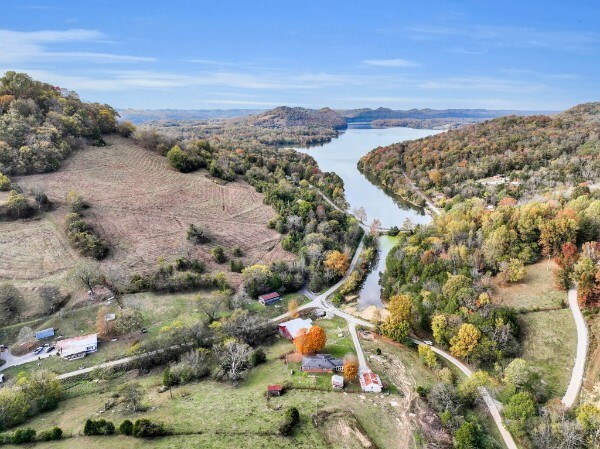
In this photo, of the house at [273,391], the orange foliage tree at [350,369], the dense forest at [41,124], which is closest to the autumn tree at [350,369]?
the orange foliage tree at [350,369]

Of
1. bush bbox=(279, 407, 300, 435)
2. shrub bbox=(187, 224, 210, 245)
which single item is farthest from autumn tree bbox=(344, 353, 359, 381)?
shrub bbox=(187, 224, 210, 245)

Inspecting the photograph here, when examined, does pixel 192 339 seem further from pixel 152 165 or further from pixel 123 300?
pixel 152 165

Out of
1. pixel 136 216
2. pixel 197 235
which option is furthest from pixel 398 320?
A: pixel 136 216

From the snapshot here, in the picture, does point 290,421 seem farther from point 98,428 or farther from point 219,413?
point 98,428

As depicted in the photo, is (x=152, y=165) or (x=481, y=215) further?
(x=152, y=165)

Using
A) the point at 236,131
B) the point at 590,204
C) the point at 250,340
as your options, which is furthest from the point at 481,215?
the point at 236,131

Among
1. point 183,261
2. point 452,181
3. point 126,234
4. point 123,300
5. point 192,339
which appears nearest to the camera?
point 192,339
